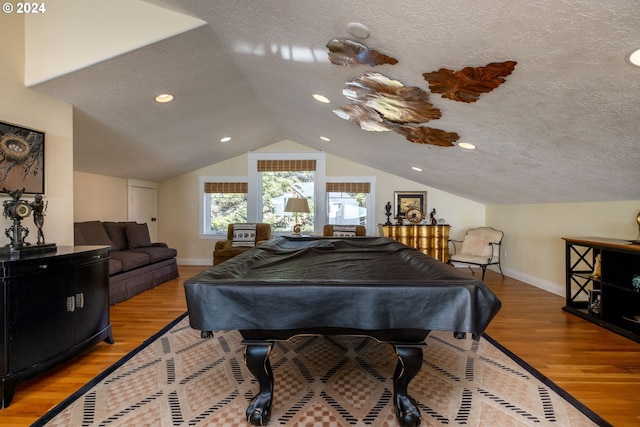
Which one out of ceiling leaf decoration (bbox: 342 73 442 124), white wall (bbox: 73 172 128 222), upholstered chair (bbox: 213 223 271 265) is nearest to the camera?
ceiling leaf decoration (bbox: 342 73 442 124)

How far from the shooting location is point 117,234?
16.1 feet

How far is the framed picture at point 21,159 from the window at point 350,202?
14.7 feet

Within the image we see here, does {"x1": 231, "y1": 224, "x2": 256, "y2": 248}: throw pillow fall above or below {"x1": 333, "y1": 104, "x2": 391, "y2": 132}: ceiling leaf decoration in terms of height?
below

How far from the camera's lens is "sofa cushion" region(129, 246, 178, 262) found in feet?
15.7

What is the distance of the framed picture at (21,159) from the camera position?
2.31 meters

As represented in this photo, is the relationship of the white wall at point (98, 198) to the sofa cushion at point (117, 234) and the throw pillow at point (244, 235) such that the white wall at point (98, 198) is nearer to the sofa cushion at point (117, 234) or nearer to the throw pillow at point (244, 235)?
the sofa cushion at point (117, 234)

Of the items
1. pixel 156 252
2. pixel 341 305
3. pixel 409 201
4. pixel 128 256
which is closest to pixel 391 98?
pixel 341 305

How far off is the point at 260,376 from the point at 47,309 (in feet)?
5.12

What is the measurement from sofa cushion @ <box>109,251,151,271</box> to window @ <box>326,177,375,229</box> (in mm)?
3307

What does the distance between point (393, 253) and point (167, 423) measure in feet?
6.38

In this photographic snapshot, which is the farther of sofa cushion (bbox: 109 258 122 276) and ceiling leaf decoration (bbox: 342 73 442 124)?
sofa cushion (bbox: 109 258 122 276)

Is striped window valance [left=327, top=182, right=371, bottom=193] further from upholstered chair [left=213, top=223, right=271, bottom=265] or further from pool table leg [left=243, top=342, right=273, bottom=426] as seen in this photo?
pool table leg [left=243, top=342, right=273, bottom=426]

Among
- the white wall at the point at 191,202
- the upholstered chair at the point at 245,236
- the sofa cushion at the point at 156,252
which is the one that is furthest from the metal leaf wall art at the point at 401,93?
the sofa cushion at the point at 156,252

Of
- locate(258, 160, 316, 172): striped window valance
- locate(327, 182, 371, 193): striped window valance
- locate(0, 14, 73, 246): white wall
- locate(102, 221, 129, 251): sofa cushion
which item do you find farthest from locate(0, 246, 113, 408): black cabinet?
locate(327, 182, 371, 193): striped window valance
